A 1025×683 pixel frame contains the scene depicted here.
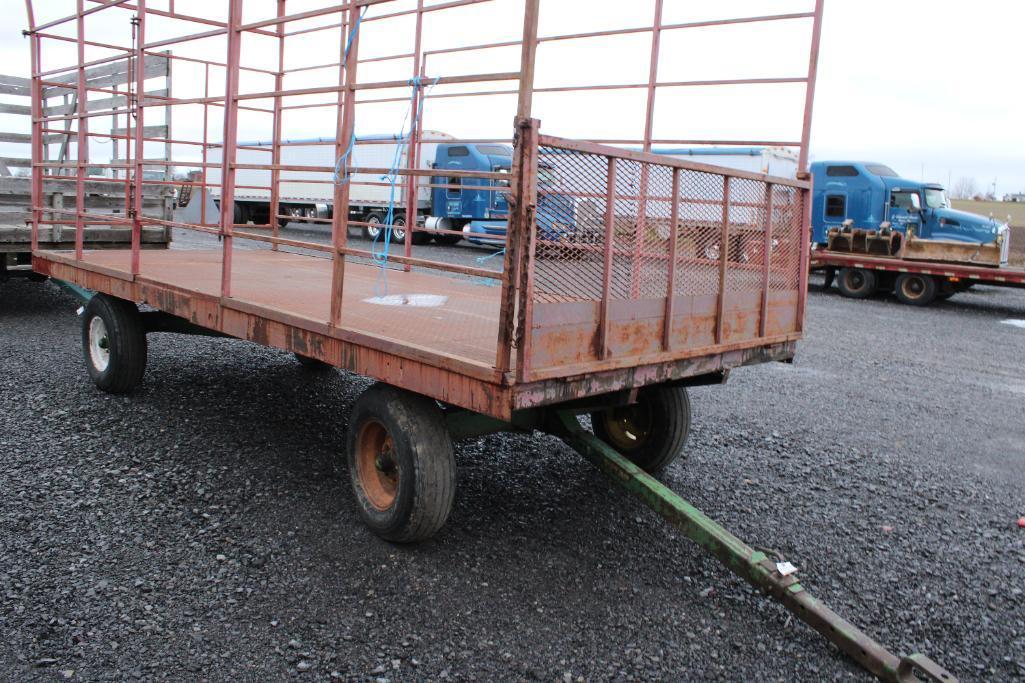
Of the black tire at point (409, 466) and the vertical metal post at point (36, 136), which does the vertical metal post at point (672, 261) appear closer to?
the black tire at point (409, 466)

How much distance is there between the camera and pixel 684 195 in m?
3.83

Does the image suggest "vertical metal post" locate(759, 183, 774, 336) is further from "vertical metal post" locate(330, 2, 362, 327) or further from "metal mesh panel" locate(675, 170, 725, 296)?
"vertical metal post" locate(330, 2, 362, 327)

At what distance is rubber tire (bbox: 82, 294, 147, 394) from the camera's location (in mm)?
6012

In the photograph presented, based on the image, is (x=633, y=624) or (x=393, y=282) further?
(x=393, y=282)

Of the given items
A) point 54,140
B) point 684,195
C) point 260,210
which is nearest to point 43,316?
point 54,140

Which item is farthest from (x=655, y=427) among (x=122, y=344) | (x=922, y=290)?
(x=922, y=290)

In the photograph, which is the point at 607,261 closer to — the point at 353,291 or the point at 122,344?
the point at 353,291

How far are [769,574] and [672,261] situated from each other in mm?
1379

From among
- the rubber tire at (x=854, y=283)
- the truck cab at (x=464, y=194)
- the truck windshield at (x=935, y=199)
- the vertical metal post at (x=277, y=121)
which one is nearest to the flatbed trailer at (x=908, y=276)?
the rubber tire at (x=854, y=283)

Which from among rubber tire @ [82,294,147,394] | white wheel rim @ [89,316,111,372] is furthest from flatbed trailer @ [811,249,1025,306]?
white wheel rim @ [89,316,111,372]

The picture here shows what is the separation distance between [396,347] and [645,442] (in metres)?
2.00

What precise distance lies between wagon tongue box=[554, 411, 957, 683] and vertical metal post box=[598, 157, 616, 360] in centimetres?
64

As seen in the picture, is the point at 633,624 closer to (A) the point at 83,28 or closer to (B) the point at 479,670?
(B) the point at 479,670

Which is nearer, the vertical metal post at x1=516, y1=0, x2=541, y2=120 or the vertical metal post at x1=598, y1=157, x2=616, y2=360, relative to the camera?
the vertical metal post at x1=516, y1=0, x2=541, y2=120
